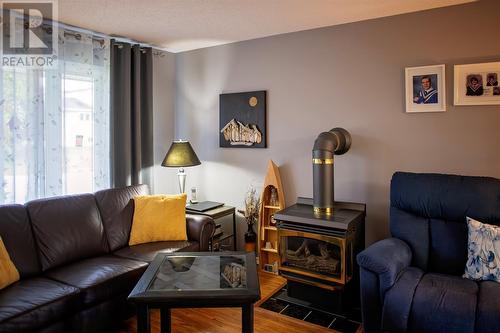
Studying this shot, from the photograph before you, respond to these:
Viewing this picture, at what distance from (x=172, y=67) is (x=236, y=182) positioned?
1.55 m

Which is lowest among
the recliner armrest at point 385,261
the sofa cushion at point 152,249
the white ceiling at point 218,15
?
the sofa cushion at point 152,249

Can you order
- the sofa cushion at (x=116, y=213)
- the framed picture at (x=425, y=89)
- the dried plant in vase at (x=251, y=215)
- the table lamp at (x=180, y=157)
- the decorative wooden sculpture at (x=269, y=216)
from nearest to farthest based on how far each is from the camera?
the framed picture at (x=425, y=89)
the sofa cushion at (x=116, y=213)
the decorative wooden sculpture at (x=269, y=216)
the table lamp at (x=180, y=157)
the dried plant in vase at (x=251, y=215)

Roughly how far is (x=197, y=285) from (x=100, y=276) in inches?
32.2

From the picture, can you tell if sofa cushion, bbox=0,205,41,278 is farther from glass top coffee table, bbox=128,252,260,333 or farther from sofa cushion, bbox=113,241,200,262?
glass top coffee table, bbox=128,252,260,333

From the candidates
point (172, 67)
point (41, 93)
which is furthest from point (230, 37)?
point (41, 93)

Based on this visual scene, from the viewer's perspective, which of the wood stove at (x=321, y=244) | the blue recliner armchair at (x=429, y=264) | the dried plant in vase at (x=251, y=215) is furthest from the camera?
the dried plant in vase at (x=251, y=215)

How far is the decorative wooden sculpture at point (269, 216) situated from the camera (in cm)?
338

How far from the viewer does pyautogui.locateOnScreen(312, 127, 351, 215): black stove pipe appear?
9.07ft

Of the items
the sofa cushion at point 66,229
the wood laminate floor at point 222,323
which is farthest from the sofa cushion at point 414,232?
the sofa cushion at point 66,229

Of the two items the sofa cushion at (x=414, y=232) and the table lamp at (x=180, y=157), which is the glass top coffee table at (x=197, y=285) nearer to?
the sofa cushion at (x=414, y=232)

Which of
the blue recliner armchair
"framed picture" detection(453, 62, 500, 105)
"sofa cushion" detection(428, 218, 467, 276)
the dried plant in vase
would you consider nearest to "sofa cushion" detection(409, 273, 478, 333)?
the blue recliner armchair

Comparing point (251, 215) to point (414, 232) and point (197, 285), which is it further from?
point (197, 285)

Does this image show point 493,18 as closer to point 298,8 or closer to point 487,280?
point 298,8

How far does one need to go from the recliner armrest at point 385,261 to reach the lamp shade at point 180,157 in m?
1.91
